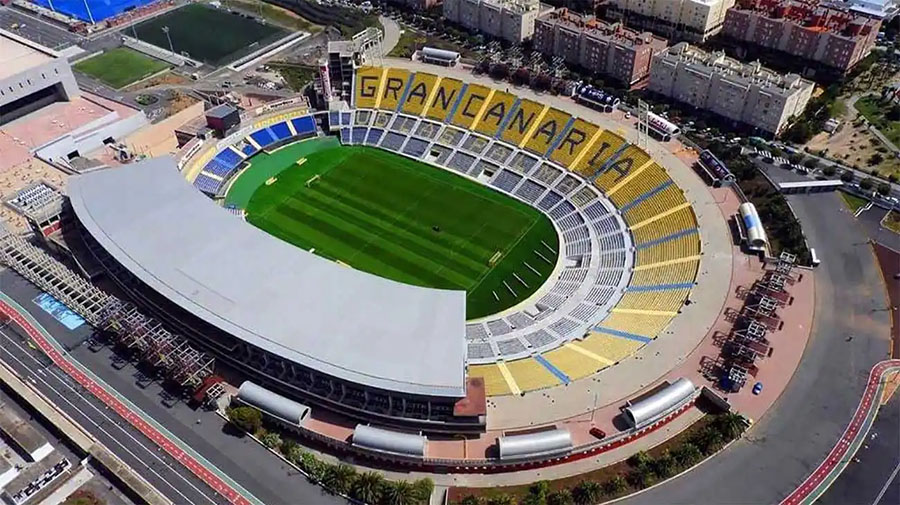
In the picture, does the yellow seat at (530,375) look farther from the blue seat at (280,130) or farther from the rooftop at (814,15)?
the rooftop at (814,15)

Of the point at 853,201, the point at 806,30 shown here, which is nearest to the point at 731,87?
the point at 853,201

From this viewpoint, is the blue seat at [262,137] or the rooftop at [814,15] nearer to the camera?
the blue seat at [262,137]

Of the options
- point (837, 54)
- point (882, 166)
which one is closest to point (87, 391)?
point (882, 166)

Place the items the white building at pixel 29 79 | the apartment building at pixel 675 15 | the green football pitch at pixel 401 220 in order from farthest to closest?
the apartment building at pixel 675 15, the white building at pixel 29 79, the green football pitch at pixel 401 220

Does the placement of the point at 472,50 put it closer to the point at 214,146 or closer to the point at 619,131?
the point at 619,131

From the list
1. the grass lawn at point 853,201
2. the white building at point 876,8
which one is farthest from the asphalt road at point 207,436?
the white building at point 876,8
